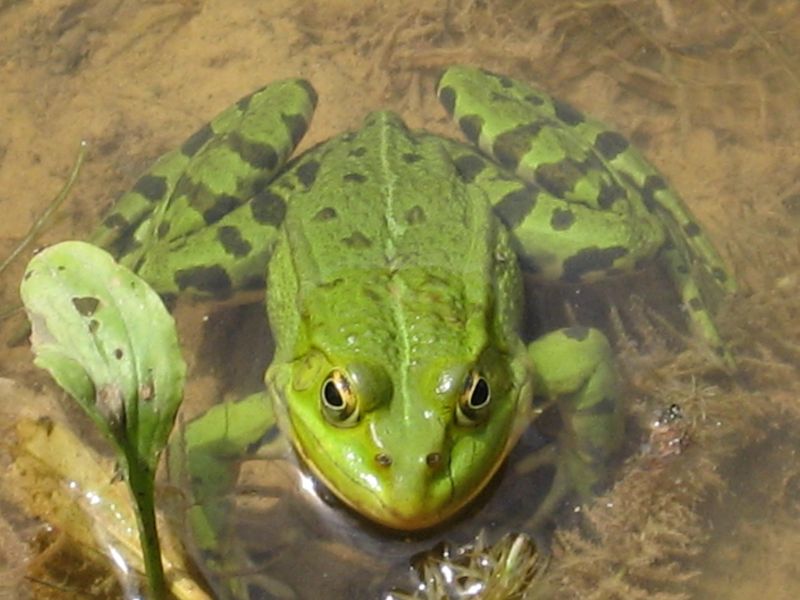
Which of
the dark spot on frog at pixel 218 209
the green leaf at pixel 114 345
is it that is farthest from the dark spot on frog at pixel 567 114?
the green leaf at pixel 114 345

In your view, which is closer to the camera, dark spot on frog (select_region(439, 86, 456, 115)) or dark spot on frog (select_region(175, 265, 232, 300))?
dark spot on frog (select_region(175, 265, 232, 300))

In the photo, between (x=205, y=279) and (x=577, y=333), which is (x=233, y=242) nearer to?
(x=205, y=279)

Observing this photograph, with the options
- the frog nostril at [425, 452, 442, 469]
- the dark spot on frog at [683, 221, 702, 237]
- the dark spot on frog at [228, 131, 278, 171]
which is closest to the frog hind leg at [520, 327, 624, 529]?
the dark spot on frog at [683, 221, 702, 237]

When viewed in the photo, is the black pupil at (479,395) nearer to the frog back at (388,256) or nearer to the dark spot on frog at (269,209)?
the frog back at (388,256)

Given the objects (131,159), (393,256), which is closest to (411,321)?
(393,256)

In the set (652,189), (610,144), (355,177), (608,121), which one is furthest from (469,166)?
(608,121)

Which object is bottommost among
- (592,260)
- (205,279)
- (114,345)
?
(592,260)

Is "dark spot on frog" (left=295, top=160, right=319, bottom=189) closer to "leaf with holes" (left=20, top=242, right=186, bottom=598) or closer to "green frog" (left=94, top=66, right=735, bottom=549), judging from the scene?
"green frog" (left=94, top=66, right=735, bottom=549)
